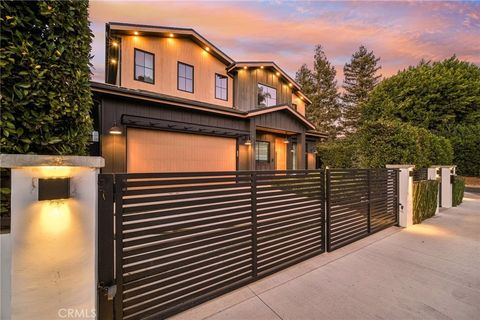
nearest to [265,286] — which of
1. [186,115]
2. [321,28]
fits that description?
[186,115]

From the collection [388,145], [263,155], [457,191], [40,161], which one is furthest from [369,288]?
[263,155]

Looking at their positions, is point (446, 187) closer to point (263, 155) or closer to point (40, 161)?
point (263, 155)

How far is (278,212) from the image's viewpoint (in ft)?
11.3

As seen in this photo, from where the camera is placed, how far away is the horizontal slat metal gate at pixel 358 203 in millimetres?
4281

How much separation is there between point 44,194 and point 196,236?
147 centimetres

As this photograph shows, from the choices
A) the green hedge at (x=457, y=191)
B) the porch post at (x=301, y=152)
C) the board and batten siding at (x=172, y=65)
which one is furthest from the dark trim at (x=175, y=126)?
the green hedge at (x=457, y=191)

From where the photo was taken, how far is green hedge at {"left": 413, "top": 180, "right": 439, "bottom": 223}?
254 inches

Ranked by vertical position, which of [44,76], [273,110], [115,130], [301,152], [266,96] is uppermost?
[266,96]

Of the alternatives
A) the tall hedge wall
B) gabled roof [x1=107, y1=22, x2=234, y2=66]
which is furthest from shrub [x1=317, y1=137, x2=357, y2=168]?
the tall hedge wall

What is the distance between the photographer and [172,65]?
34.1 ft

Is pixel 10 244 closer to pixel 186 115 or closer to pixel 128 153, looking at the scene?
pixel 128 153

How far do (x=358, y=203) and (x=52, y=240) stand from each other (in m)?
5.13

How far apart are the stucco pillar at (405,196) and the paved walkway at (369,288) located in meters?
1.42

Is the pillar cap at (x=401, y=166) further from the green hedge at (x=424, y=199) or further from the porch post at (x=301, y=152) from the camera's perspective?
the porch post at (x=301, y=152)
